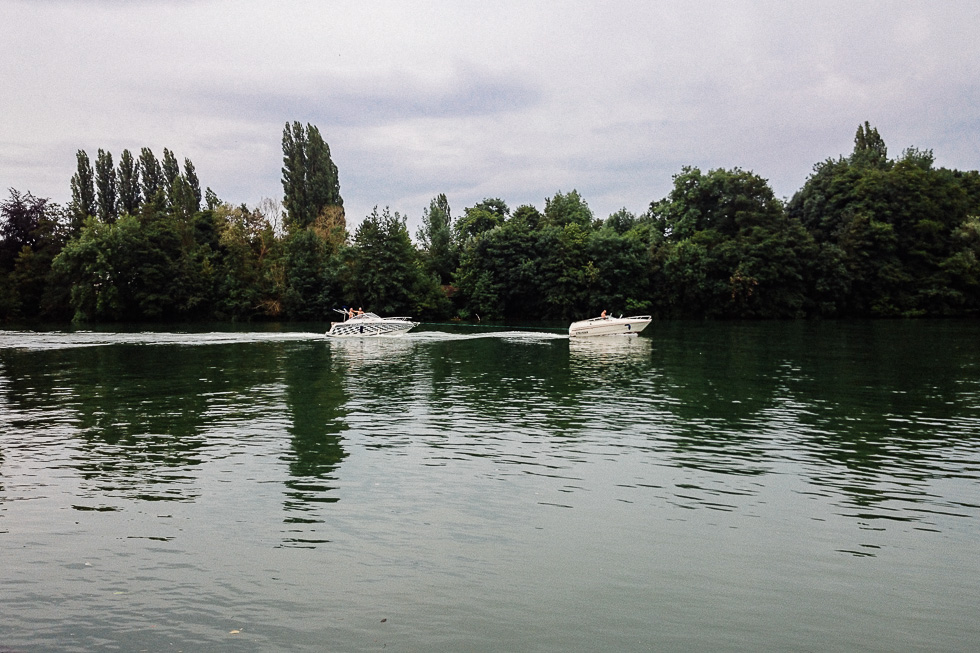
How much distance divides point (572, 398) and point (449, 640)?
1861 centimetres

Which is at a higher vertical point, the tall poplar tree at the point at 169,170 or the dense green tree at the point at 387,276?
the tall poplar tree at the point at 169,170

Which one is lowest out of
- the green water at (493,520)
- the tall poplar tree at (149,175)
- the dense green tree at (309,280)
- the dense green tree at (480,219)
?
the green water at (493,520)

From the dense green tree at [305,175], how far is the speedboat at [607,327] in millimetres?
65310

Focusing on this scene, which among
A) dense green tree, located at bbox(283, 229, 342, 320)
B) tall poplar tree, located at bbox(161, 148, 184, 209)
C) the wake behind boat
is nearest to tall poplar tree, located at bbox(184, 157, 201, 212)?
tall poplar tree, located at bbox(161, 148, 184, 209)

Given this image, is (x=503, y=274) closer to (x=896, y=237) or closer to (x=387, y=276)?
(x=387, y=276)

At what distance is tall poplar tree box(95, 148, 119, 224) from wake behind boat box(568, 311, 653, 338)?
90.0m

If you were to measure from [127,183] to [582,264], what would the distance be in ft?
246

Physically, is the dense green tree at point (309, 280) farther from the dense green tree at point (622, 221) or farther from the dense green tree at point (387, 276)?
the dense green tree at point (622, 221)

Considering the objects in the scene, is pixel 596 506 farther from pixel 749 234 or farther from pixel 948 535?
pixel 749 234

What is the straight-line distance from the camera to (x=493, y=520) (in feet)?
40.1

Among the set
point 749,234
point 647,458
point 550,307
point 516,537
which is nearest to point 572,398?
point 647,458

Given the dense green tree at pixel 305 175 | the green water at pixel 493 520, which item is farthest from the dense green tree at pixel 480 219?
the green water at pixel 493 520

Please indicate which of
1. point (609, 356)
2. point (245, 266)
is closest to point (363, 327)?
point (609, 356)

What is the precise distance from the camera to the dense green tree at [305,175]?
113 meters
